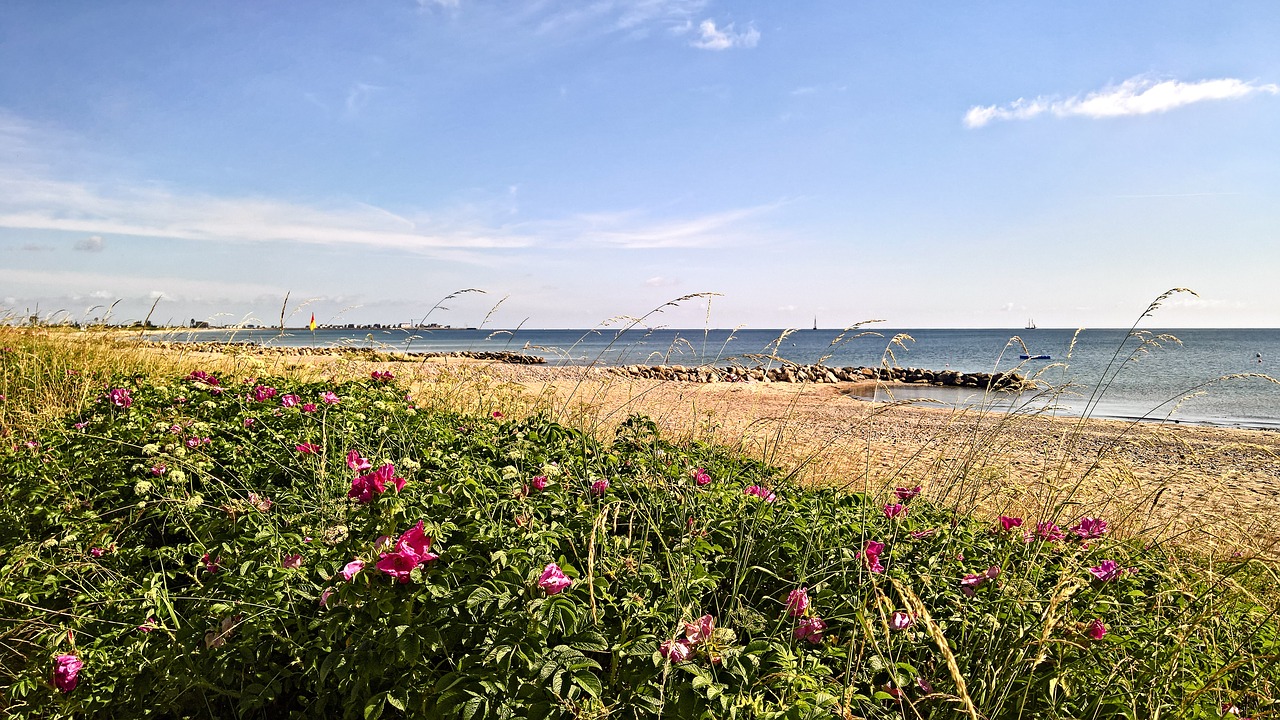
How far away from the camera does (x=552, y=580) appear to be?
1.81 metres

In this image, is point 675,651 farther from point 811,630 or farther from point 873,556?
point 873,556

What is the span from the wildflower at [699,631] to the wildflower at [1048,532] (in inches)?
57.7

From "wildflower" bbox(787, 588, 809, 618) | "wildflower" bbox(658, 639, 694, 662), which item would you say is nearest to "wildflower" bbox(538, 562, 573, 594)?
"wildflower" bbox(658, 639, 694, 662)

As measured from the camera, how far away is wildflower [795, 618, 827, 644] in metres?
2.13

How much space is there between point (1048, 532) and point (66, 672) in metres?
3.33

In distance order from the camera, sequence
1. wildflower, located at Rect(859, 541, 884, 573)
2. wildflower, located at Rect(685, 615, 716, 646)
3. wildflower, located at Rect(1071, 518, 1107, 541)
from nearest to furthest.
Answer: wildflower, located at Rect(685, 615, 716, 646) < wildflower, located at Rect(859, 541, 884, 573) < wildflower, located at Rect(1071, 518, 1107, 541)

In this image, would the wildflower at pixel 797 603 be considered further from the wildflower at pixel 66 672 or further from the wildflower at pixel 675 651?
the wildflower at pixel 66 672

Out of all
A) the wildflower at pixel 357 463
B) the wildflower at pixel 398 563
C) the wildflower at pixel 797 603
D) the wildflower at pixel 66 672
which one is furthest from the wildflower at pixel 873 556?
the wildflower at pixel 66 672

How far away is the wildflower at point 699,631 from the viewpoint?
5.85ft

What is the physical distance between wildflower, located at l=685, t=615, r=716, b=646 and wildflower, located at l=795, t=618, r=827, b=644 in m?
0.46

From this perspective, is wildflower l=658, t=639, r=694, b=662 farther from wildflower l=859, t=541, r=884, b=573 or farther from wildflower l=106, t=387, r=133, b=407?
wildflower l=106, t=387, r=133, b=407

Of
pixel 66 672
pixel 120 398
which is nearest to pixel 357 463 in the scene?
pixel 66 672

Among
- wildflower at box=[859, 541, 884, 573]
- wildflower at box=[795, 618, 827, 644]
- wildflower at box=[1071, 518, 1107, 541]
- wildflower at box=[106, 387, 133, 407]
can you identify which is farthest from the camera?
wildflower at box=[106, 387, 133, 407]

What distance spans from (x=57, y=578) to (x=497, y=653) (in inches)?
88.4
